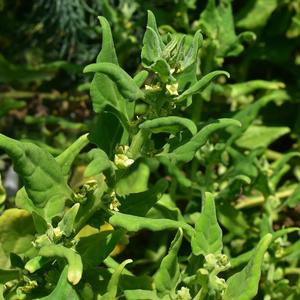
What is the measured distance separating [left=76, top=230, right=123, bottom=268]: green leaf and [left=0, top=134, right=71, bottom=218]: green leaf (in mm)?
95

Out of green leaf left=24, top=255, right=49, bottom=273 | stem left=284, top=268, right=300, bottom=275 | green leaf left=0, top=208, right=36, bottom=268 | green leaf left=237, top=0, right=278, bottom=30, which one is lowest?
stem left=284, top=268, right=300, bottom=275

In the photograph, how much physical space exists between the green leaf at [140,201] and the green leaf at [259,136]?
77 centimetres

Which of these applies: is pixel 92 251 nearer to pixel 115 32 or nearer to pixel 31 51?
pixel 115 32

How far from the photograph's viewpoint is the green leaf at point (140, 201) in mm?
1525

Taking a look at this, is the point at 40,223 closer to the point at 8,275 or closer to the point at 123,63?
the point at 8,275

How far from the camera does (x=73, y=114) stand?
247 centimetres

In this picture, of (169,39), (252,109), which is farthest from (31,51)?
(169,39)

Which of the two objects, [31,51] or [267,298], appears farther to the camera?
[31,51]

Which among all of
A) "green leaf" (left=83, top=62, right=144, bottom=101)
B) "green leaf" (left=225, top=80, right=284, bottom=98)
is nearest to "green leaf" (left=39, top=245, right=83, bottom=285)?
"green leaf" (left=83, top=62, right=144, bottom=101)

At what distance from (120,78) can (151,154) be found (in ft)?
0.65

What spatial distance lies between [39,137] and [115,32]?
0.43 meters

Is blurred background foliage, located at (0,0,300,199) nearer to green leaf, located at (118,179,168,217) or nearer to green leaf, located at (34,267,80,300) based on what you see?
green leaf, located at (118,179,168,217)

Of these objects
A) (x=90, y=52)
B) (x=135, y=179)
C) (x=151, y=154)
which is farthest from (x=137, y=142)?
(x=90, y=52)

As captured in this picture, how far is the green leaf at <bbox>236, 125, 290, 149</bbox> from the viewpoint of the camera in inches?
88.7
